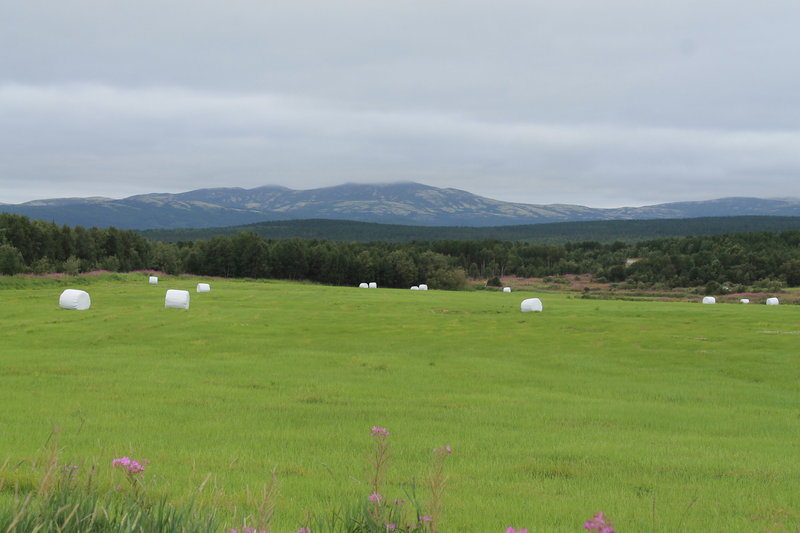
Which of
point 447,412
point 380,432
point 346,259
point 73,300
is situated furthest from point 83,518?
point 346,259

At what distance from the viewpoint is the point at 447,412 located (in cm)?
1434

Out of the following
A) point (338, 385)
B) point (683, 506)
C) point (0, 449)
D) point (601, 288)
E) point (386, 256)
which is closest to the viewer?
point (683, 506)

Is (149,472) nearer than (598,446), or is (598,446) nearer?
(149,472)

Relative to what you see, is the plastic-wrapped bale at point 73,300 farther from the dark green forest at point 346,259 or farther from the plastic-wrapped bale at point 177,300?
the dark green forest at point 346,259

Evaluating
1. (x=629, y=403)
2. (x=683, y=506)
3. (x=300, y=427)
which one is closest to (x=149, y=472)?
(x=300, y=427)

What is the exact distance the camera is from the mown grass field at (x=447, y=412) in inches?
313

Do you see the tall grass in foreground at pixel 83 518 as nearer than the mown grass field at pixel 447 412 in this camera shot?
Yes

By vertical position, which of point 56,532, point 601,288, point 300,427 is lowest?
point 601,288

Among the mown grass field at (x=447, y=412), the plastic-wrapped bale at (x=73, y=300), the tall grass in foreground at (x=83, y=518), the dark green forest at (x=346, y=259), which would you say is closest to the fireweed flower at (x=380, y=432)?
the mown grass field at (x=447, y=412)

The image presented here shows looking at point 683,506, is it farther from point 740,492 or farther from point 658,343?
point 658,343

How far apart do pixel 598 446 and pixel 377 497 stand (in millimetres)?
8081

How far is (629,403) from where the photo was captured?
637 inches

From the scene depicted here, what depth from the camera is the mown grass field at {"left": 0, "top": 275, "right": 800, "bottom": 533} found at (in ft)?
26.1

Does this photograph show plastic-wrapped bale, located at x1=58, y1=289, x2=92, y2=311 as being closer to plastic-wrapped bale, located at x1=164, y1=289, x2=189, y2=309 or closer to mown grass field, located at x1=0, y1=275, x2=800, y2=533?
mown grass field, located at x1=0, y1=275, x2=800, y2=533
